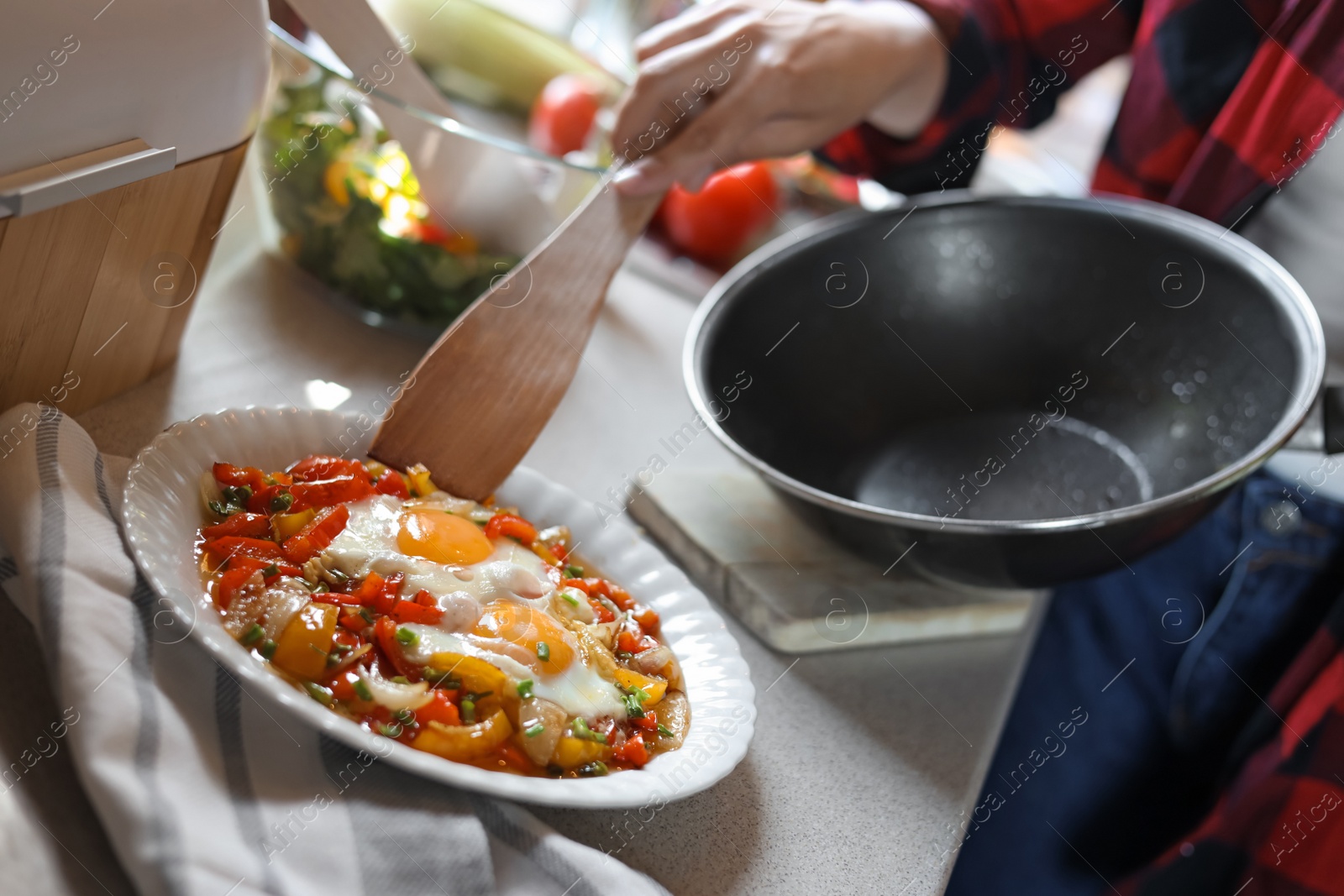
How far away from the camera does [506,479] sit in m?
0.89

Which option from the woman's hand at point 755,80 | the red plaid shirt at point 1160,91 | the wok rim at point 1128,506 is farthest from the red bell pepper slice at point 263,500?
the red plaid shirt at point 1160,91

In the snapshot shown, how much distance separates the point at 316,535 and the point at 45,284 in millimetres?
254

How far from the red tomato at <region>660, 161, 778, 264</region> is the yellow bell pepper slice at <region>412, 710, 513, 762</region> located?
98 centimetres

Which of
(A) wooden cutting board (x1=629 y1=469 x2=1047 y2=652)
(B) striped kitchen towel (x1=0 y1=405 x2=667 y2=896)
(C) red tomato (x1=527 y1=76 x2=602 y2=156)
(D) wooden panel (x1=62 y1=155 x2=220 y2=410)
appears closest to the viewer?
(B) striped kitchen towel (x1=0 y1=405 x2=667 y2=896)

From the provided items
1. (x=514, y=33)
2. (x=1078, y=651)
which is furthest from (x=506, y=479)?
(x=514, y=33)

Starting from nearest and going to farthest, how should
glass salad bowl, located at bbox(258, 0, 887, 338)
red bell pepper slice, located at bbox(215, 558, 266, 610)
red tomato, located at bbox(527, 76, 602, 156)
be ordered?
red bell pepper slice, located at bbox(215, 558, 266, 610) → glass salad bowl, located at bbox(258, 0, 887, 338) → red tomato, located at bbox(527, 76, 602, 156)

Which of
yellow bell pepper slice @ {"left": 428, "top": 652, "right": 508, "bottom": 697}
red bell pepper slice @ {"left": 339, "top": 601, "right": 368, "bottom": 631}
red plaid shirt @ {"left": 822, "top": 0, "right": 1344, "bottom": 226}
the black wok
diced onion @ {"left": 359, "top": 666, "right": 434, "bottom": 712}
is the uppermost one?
red plaid shirt @ {"left": 822, "top": 0, "right": 1344, "bottom": 226}

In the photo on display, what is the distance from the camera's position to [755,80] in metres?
1.04

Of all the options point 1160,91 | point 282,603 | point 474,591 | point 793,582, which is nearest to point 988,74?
point 1160,91

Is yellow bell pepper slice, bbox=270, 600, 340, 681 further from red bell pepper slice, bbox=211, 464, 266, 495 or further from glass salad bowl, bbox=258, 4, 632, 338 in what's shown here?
glass salad bowl, bbox=258, 4, 632, 338

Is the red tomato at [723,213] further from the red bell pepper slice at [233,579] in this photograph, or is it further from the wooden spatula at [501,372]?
the red bell pepper slice at [233,579]

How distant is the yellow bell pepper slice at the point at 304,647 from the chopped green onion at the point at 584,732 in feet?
0.54

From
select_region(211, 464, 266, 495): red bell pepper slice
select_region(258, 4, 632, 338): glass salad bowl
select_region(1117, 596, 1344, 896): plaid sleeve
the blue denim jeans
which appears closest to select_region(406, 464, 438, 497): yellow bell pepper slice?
select_region(211, 464, 266, 495): red bell pepper slice

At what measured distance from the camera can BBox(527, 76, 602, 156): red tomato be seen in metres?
1.45
